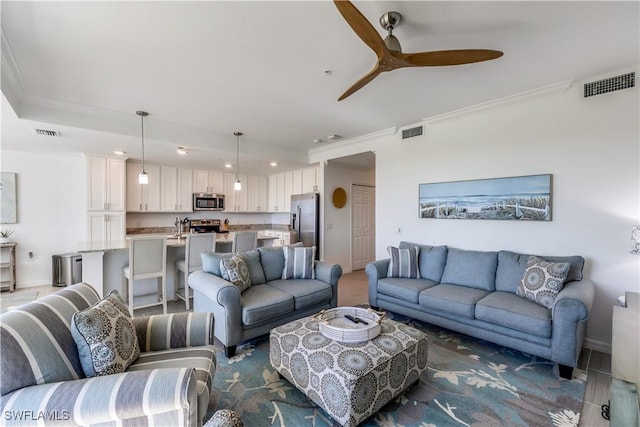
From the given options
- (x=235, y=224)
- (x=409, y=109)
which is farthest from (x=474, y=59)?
(x=235, y=224)

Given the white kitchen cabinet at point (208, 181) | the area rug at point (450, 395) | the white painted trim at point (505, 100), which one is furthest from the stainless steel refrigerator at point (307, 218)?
the area rug at point (450, 395)

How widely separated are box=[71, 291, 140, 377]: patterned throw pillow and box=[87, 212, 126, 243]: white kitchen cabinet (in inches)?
162

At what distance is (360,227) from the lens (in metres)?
6.44

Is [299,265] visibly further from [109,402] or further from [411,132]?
[411,132]

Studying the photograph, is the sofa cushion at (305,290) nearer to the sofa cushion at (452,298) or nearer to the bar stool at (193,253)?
the sofa cushion at (452,298)

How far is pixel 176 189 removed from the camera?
6020 mm

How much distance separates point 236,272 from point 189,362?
1.32 meters

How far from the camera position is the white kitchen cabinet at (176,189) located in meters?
5.85

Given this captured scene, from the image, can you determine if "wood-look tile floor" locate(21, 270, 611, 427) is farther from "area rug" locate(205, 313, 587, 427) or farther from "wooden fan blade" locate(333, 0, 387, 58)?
"wooden fan blade" locate(333, 0, 387, 58)

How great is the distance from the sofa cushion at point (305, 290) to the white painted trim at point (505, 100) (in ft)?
8.92

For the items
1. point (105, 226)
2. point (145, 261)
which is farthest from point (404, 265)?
point (105, 226)

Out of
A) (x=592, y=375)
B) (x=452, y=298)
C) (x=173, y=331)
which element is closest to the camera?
(x=173, y=331)

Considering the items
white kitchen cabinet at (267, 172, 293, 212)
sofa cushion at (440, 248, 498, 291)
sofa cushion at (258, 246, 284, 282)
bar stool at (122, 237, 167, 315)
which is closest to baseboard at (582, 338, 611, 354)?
sofa cushion at (440, 248, 498, 291)

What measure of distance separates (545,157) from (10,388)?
4340 mm
